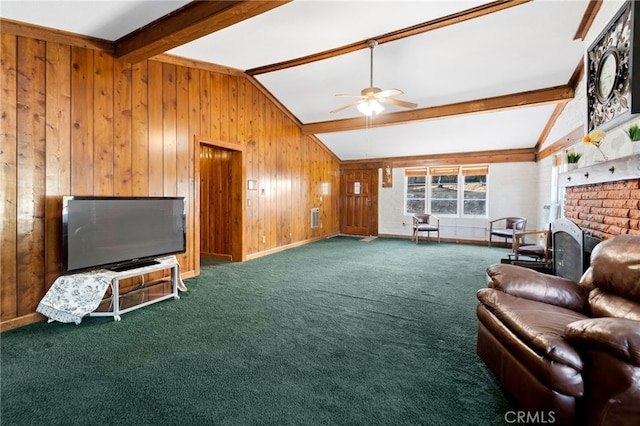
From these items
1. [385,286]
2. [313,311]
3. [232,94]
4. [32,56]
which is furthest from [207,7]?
[385,286]

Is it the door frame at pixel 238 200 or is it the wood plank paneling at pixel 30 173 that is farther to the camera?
the door frame at pixel 238 200

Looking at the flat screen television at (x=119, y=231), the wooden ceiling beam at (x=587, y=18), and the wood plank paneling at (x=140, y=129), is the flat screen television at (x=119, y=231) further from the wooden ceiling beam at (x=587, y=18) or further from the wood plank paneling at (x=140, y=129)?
the wooden ceiling beam at (x=587, y=18)

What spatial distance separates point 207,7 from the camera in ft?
8.64

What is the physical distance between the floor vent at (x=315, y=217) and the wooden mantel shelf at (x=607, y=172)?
5.26m

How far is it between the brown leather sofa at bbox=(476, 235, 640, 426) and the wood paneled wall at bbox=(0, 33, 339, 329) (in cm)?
380

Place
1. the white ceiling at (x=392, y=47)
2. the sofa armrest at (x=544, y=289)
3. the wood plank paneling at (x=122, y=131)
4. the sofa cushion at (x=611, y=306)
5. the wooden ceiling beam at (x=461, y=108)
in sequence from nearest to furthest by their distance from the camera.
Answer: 1. the sofa cushion at (x=611, y=306)
2. the sofa armrest at (x=544, y=289)
3. the white ceiling at (x=392, y=47)
4. the wood plank paneling at (x=122, y=131)
5. the wooden ceiling beam at (x=461, y=108)

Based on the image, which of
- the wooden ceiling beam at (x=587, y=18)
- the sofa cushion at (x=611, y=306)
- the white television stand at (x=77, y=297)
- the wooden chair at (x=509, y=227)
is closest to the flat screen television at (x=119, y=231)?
the white television stand at (x=77, y=297)

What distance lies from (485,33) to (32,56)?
4.77 meters

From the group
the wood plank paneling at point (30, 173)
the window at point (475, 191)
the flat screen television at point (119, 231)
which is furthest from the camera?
the window at point (475, 191)

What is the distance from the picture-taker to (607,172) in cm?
267

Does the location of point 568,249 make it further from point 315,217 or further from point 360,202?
point 360,202

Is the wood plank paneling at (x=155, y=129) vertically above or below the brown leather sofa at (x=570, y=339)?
above

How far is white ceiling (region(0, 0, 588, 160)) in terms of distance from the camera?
2.98 meters

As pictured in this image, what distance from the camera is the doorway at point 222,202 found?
5.47m
